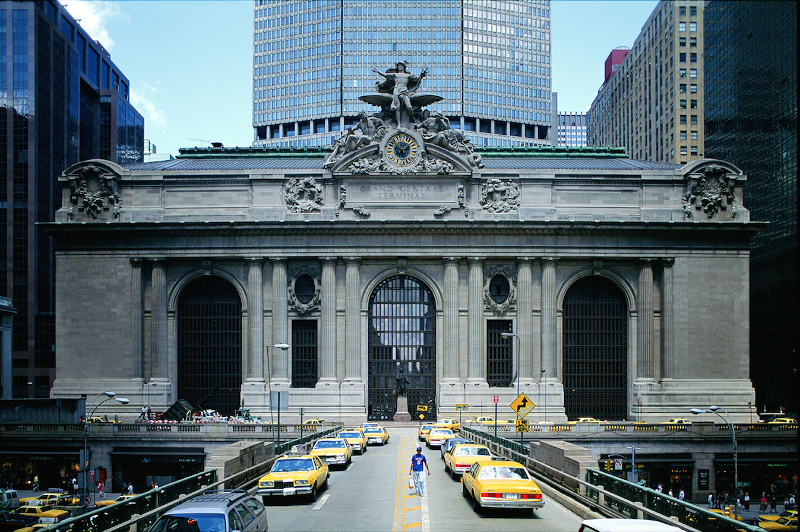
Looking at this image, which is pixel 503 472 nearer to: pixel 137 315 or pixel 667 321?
pixel 667 321

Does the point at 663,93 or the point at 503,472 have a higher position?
the point at 663,93

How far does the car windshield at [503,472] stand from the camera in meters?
25.9

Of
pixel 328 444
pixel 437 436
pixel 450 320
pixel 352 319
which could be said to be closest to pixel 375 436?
pixel 437 436

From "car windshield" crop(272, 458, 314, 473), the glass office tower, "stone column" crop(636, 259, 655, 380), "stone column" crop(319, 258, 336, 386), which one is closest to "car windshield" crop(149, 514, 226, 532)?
"car windshield" crop(272, 458, 314, 473)

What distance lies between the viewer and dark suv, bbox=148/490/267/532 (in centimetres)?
1758

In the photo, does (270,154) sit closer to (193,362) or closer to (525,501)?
(193,362)

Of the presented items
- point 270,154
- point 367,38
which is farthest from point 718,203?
point 367,38

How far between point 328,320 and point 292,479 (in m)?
44.2

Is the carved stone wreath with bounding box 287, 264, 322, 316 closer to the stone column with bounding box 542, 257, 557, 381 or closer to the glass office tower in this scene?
the stone column with bounding box 542, 257, 557, 381

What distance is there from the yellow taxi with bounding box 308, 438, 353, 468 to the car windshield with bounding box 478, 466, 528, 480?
559 inches

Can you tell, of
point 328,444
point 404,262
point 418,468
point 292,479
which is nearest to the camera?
point 292,479

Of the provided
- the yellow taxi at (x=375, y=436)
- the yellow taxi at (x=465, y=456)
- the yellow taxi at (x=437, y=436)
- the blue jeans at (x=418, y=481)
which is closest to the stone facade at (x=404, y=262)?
the yellow taxi at (x=375, y=436)

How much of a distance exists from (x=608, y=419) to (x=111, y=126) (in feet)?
380

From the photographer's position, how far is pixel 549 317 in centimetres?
7194
